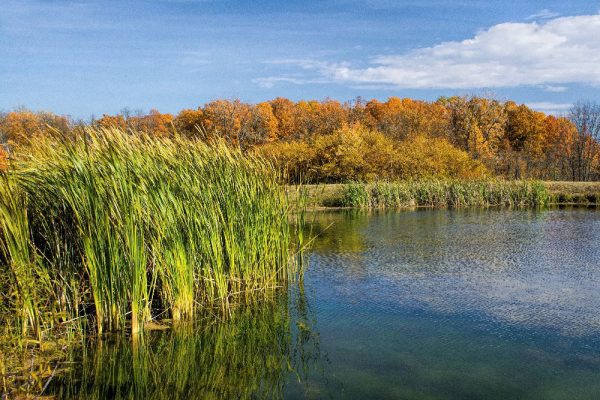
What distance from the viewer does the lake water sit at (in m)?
4.80

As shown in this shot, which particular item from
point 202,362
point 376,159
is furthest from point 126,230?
point 376,159

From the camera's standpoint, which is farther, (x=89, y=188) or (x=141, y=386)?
(x=89, y=188)

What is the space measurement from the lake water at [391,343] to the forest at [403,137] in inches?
103

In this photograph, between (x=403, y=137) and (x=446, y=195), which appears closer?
(x=446, y=195)

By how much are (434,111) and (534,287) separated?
160 ft

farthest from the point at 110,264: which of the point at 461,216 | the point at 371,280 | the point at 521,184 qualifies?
the point at 521,184

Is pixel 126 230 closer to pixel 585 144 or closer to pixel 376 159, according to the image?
pixel 376 159

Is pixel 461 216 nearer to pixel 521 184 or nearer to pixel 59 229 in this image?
pixel 521 184

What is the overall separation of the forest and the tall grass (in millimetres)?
813

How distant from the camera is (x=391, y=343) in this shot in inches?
229

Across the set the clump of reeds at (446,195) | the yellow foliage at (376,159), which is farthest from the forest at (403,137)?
the clump of reeds at (446,195)

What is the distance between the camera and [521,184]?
23.0 m

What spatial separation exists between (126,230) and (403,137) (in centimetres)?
3565

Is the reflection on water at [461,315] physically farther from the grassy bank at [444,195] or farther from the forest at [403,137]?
the grassy bank at [444,195]
